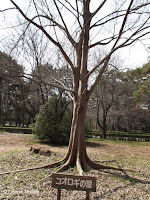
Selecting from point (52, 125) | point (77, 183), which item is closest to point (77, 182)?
point (77, 183)

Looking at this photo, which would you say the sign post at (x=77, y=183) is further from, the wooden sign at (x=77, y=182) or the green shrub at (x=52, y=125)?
the green shrub at (x=52, y=125)

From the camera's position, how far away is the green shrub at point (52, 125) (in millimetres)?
9758

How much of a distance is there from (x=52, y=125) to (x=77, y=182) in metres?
7.60

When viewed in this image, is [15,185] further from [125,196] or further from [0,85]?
[0,85]

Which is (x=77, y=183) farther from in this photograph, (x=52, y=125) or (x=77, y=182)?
(x=52, y=125)

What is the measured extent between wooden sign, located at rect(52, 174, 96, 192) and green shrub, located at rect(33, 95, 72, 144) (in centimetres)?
746

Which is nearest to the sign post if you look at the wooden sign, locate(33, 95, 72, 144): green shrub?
the wooden sign

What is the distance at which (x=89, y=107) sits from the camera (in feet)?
64.9

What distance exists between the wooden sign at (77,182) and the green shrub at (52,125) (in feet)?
24.5

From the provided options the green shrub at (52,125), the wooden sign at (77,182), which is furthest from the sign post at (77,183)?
the green shrub at (52,125)

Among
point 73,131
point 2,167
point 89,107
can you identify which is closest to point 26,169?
point 2,167

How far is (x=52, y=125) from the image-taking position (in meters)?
9.75

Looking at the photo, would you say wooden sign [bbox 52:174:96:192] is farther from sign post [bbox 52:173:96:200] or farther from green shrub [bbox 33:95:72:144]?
green shrub [bbox 33:95:72:144]

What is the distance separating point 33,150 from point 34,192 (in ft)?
11.1
